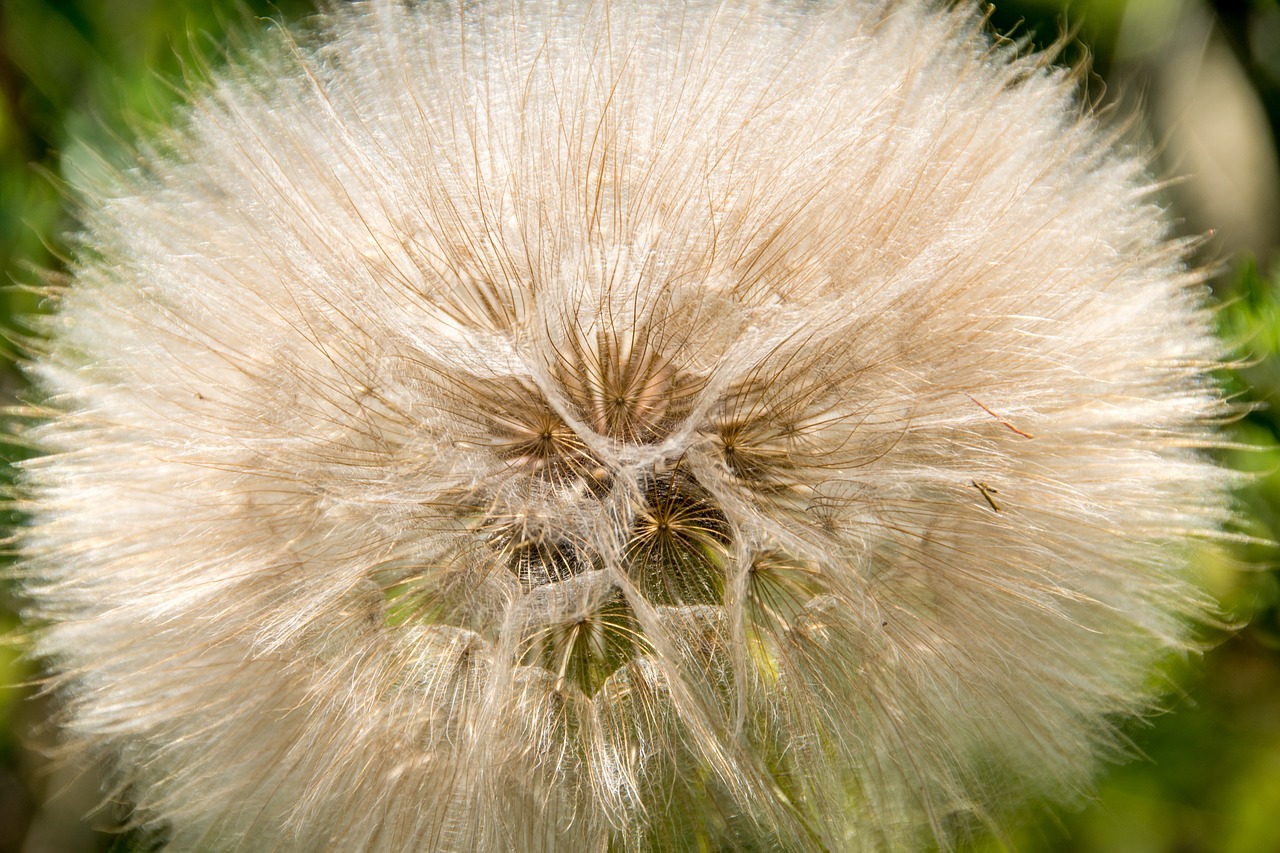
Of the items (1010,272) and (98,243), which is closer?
(1010,272)

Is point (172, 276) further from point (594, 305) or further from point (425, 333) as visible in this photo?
point (594, 305)

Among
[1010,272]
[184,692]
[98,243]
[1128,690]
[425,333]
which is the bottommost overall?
[184,692]

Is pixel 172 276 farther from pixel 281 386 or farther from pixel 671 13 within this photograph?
pixel 671 13

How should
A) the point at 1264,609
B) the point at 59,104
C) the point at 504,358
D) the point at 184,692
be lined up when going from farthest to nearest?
the point at 59,104
the point at 1264,609
the point at 184,692
the point at 504,358

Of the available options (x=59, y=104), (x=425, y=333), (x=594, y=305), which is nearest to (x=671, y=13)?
(x=594, y=305)

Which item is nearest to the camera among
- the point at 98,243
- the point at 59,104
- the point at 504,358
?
the point at 504,358

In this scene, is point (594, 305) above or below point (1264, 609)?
above

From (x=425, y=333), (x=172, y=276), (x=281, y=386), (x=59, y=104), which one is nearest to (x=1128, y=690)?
(x=425, y=333)
